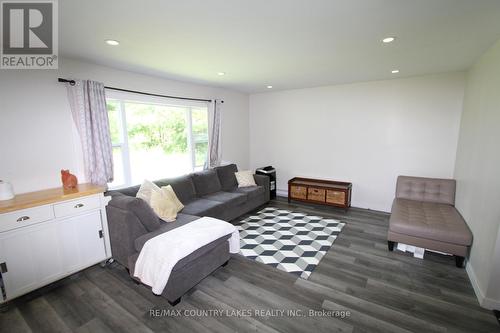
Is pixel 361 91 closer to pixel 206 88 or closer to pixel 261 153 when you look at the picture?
pixel 261 153

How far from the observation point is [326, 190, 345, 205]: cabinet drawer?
4.39 m

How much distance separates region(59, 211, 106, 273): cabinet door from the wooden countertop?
9.9 inches

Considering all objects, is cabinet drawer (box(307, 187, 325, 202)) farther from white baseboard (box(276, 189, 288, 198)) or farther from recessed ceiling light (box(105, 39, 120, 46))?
recessed ceiling light (box(105, 39, 120, 46))

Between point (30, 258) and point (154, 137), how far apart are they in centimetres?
226

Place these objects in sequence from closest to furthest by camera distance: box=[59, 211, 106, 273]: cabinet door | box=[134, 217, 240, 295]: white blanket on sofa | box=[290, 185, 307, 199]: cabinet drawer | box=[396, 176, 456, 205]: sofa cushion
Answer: box=[134, 217, 240, 295]: white blanket on sofa → box=[59, 211, 106, 273]: cabinet door → box=[396, 176, 456, 205]: sofa cushion → box=[290, 185, 307, 199]: cabinet drawer

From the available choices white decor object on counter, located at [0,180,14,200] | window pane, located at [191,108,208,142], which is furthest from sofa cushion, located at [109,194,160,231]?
window pane, located at [191,108,208,142]

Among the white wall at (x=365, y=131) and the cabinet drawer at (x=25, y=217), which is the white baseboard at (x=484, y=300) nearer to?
the white wall at (x=365, y=131)

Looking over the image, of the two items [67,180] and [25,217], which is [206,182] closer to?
[67,180]

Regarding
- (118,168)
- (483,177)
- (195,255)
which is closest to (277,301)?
(195,255)

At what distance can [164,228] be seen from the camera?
2.58m

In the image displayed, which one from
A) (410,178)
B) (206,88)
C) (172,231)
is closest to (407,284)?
(410,178)

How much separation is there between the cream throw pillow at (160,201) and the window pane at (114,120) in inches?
33.1

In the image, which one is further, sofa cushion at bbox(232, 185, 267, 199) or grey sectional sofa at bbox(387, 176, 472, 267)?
sofa cushion at bbox(232, 185, 267, 199)

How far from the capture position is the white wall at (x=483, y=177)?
2.04 m
